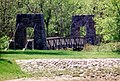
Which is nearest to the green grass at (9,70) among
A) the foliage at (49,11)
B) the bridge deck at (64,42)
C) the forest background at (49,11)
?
the forest background at (49,11)

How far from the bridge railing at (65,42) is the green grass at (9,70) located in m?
17.1

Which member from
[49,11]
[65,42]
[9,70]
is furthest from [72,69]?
[49,11]

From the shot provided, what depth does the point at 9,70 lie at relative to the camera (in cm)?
1878

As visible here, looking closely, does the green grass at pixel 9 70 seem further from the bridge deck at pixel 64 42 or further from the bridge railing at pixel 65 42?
the bridge railing at pixel 65 42

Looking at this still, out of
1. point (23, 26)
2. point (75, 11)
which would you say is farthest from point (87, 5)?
point (23, 26)

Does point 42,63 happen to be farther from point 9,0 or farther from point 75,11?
point 75,11

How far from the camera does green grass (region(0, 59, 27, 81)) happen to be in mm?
17498

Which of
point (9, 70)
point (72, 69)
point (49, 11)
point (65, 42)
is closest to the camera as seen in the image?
point (9, 70)

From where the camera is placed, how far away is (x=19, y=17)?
112 feet

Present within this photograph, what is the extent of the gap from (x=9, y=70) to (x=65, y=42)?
20.5 metres

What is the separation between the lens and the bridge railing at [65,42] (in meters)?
37.8

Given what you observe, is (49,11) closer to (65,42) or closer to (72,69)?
(65,42)

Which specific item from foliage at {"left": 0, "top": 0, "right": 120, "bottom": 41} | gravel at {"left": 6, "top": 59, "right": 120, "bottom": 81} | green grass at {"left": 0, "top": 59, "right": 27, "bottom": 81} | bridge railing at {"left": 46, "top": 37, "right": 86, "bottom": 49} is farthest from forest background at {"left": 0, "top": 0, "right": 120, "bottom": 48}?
green grass at {"left": 0, "top": 59, "right": 27, "bottom": 81}

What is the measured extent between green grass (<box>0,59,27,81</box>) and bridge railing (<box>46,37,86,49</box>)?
55.9 feet
